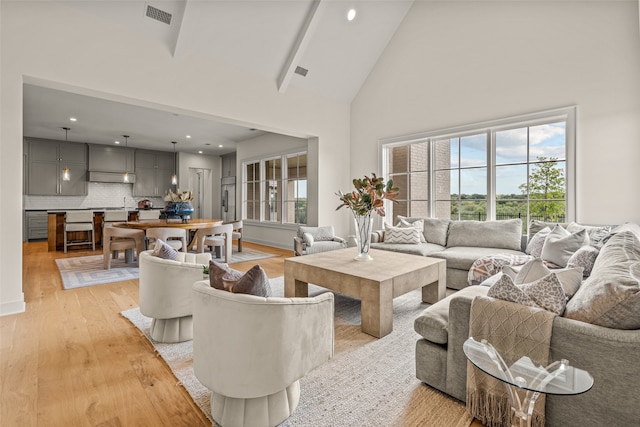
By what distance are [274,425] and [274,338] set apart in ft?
1.51

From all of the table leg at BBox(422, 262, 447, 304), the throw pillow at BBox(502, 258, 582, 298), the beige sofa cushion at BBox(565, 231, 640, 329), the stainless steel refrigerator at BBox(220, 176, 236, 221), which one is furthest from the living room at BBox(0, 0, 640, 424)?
the stainless steel refrigerator at BBox(220, 176, 236, 221)

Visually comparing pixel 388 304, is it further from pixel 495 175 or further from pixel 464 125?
pixel 464 125

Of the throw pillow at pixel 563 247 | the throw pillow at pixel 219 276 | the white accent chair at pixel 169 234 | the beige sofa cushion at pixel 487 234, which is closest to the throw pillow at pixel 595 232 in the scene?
the throw pillow at pixel 563 247

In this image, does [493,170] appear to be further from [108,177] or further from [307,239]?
[108,177]

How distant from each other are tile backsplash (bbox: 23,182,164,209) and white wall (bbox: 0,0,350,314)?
6.40 m

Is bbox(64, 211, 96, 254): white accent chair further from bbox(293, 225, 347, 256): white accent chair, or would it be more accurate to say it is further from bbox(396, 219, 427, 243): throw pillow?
bbox(396, 219, 427, 243): throw pillow

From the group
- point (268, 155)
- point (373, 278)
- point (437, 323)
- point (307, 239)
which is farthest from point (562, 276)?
point (268, 155)

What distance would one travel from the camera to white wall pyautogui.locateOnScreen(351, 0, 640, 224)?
3.50 m

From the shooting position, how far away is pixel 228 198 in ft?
32.8

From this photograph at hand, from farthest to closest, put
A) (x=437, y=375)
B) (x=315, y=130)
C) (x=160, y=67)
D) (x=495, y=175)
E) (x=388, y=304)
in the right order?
(x=315, y=130) → (x=495, y=175) → (x=160, y=67) → (x=388, y=304) → (x=437, y=375)

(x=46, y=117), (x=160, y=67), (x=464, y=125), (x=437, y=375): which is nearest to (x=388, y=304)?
(x=437, y=375)

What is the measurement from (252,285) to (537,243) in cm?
342

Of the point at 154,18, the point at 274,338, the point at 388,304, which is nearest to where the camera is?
the point at 274,338

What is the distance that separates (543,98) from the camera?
4.04 m
